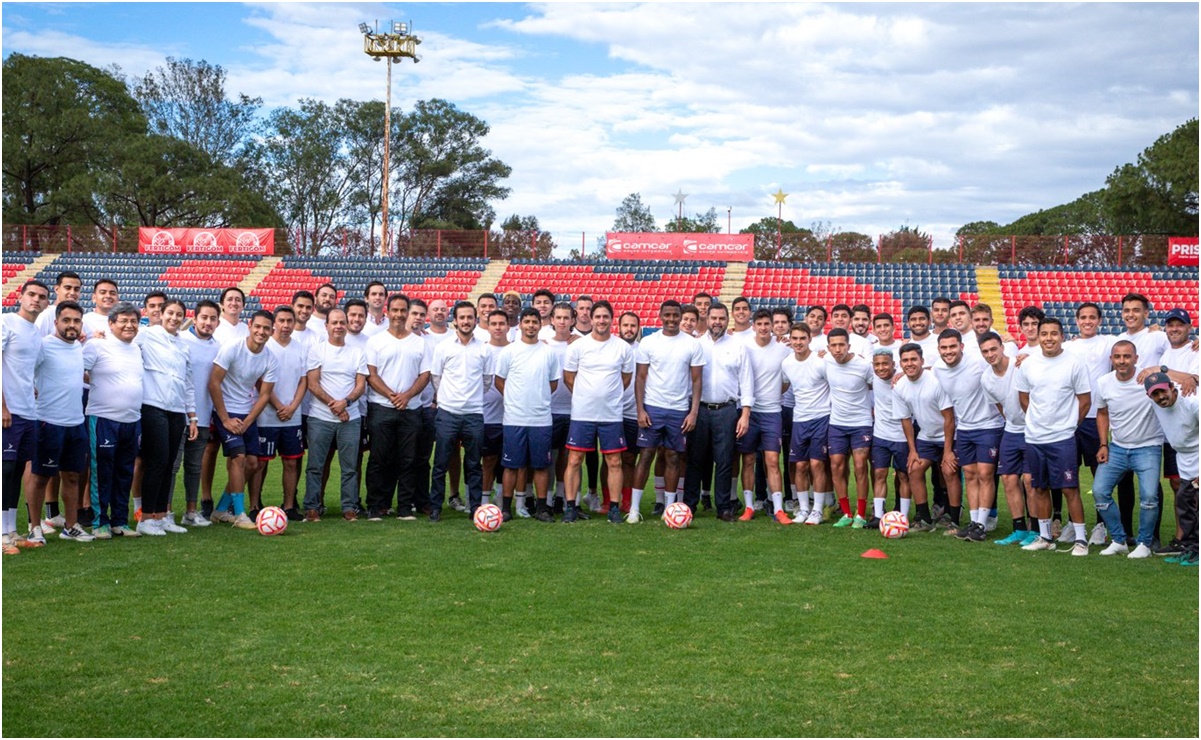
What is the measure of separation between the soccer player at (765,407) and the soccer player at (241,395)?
4.48 meters

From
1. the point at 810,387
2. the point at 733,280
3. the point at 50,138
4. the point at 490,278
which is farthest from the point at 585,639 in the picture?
the point at 50,138

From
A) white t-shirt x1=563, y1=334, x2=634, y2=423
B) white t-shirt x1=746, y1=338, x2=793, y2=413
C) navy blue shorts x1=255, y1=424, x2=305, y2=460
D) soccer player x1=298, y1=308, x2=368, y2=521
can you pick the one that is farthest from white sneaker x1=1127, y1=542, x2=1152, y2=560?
navy blue shorts x1=255, y1=424, x2=305, y2=460

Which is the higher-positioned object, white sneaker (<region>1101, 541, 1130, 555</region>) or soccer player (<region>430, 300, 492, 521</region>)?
soccer player (<region>430, 300, 492, 521</region>)

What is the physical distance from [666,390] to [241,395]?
3887 mm

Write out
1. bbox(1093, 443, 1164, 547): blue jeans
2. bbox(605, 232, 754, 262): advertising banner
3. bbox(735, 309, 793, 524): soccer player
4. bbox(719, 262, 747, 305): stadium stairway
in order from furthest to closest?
bbox(605, 232, 754, 262): advertising banner < bbox(719, 262, 747, 305): stadium stairway < bbox(735, 309, 793, 524): soccer player < bbox(1093, 443, 1164, 547): blue jeans

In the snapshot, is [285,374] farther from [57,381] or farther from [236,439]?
[57,381]

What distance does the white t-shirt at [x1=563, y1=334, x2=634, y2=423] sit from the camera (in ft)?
32.7

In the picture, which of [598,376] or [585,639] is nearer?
[585,639]

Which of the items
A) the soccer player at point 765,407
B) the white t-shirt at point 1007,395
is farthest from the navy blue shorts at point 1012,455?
the soccer player at point 765,407

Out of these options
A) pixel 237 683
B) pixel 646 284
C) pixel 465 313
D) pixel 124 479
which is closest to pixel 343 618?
pixel 237 683

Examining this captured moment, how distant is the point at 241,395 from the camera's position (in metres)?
9.43

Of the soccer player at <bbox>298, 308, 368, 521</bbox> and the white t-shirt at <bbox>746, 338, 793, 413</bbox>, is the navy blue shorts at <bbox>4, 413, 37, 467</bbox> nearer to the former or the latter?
the soccer player at <bbox>298, 308, 368, 521</bbox>

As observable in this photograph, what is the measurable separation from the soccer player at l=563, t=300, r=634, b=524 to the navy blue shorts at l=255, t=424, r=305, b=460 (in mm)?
2511

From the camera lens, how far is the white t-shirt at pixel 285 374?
9562 millimetres
